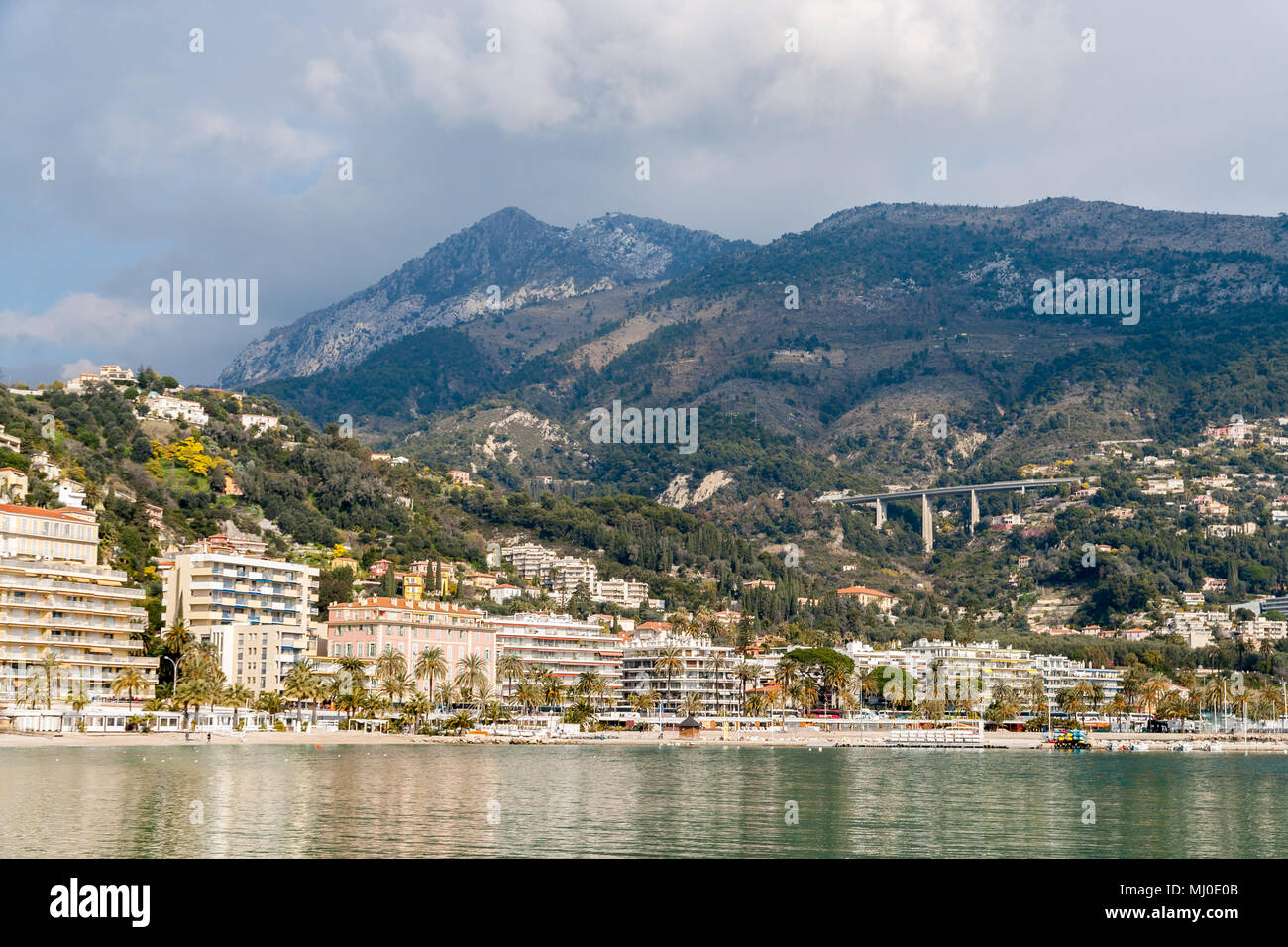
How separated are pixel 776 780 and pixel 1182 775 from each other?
30691 mm

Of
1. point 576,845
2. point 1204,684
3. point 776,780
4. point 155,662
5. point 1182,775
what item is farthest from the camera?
point 1204,684

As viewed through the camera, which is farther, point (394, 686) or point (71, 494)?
point (71, 494)

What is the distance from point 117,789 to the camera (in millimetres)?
50250

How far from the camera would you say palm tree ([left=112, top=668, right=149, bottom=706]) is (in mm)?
96562

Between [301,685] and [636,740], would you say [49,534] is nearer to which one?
[301,685]

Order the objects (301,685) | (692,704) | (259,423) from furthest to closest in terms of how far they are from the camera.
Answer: (259,423) < (692,704) < (301,685)

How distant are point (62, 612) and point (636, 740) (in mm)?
48083

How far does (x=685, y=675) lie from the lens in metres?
148

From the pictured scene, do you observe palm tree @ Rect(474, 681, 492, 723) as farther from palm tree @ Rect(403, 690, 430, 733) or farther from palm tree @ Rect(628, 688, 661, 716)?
palm tree @ Rect(628, 688, 661, 716)

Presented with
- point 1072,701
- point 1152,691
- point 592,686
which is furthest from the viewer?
point 1152,691

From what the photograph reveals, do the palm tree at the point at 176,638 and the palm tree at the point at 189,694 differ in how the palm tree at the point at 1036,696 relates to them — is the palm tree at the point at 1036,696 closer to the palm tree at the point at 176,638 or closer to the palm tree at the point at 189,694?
the palm tree at the point at 176,638

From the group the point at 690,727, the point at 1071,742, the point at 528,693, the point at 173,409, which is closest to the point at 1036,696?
the point at 1071,742
